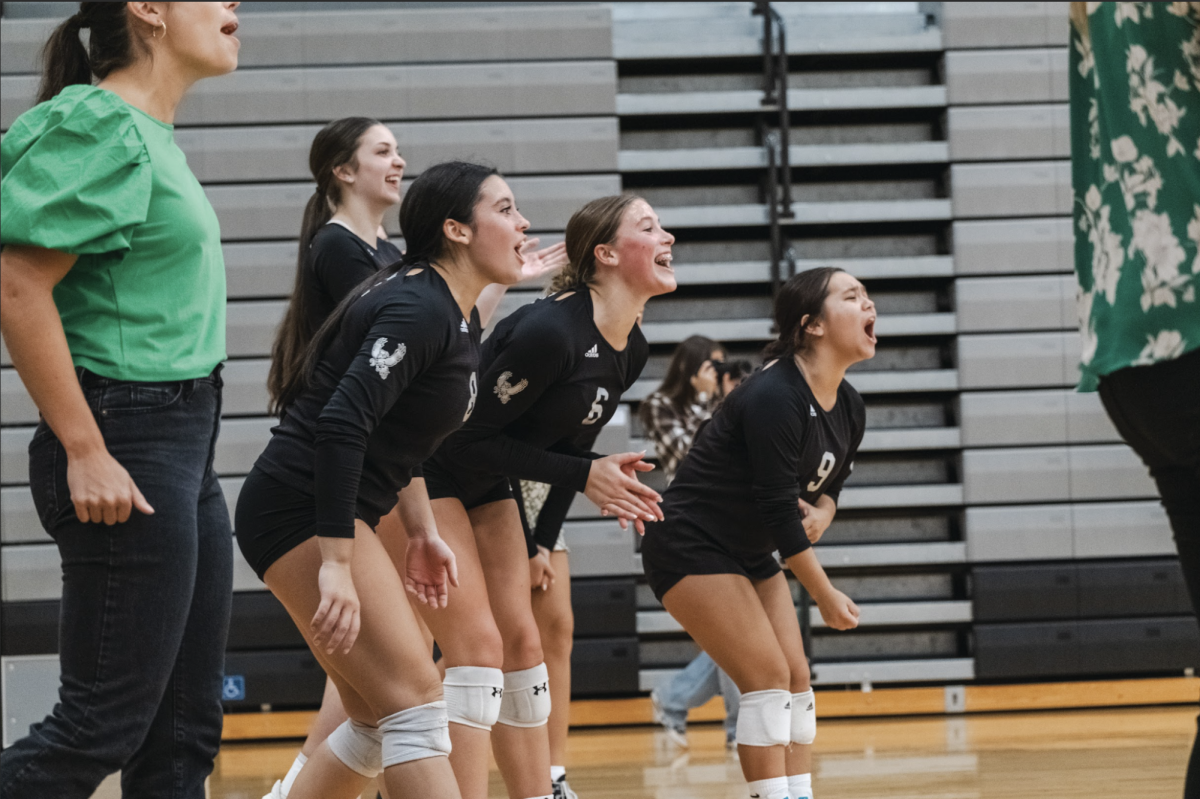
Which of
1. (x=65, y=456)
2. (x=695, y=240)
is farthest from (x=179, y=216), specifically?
(x=695, y=240)

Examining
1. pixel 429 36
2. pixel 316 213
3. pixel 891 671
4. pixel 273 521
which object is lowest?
pixel 891 671

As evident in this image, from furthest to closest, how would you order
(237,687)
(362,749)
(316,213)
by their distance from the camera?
(237,687)
(316,213)
(362,749)

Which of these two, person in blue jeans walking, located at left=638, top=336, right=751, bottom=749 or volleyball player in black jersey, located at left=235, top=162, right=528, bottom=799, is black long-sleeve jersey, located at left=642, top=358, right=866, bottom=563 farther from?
person in blue jeans walking, located at left=638, top=336, right=751, bottom=749

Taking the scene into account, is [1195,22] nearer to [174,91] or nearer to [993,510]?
[174,91]

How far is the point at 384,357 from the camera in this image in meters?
1.93

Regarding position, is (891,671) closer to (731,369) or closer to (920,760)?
(920,760)

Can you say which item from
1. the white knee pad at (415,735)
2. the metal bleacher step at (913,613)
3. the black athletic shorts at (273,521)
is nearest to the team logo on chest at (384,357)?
the black athletic shorts at (273,521)

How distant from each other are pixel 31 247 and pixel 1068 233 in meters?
5.23

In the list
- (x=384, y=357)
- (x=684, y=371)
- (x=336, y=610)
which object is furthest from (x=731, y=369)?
(x=336, y=610)

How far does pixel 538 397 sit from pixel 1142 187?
147cm

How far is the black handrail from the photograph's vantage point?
574 cm

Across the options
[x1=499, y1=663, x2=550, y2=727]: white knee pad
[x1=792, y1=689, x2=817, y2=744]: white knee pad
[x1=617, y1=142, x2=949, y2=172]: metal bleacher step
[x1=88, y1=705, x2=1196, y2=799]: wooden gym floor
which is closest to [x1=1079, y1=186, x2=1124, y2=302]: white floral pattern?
[x1=499, y1=663, x2=550, y2=727]: white knee pad

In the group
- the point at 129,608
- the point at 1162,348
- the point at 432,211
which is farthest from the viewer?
the point at 432,211

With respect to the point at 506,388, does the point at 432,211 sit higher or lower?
higher
